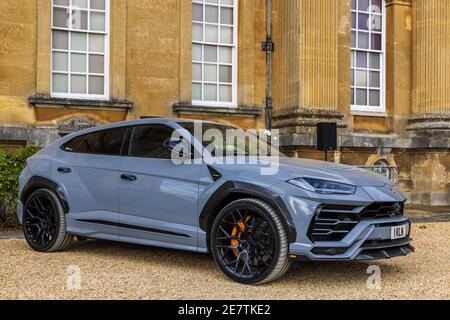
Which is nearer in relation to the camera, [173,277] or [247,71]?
[173,277]

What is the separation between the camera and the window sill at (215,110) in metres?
14.3

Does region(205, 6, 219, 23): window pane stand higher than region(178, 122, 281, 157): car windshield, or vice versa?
region(205, 6, 219, 23): window pane

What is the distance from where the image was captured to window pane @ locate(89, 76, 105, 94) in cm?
1379

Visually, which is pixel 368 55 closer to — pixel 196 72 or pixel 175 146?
pixel 196 72

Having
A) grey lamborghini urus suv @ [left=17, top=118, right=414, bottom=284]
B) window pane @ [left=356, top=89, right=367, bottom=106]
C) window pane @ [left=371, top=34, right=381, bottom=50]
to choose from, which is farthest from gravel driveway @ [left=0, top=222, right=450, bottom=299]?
window pane @ [left=371, top=34, right=381, bottom=50]

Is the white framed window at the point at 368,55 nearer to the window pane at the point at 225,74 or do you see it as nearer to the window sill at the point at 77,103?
the window pane at the point at 225,74

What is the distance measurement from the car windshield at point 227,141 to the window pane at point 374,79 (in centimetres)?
988

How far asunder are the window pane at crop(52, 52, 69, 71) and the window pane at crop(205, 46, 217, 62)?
3.23m

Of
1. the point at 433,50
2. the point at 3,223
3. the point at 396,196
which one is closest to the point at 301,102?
the point at 433,50

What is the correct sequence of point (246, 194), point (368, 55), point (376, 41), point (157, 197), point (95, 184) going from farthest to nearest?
point (376, 41) < point (368, 55) < point (95, 184) < point (157, 197) < point (246, 194)

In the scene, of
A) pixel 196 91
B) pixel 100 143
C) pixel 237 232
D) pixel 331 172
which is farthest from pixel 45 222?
pixel 196 91

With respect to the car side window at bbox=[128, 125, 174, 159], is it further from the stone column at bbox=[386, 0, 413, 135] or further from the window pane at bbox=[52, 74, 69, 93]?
the stone column at bbox=[386, 0, 413, 135]

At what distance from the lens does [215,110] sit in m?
14.6

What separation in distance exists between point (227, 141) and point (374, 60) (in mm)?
10821
